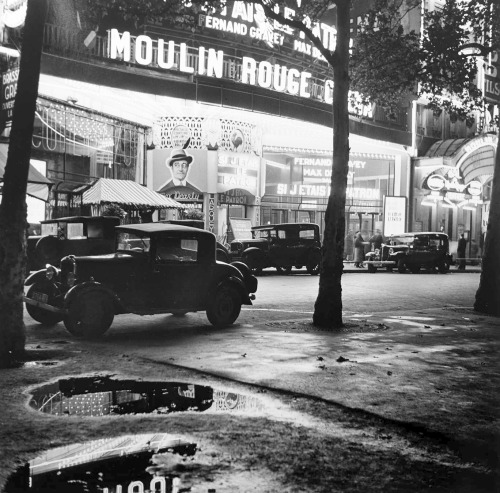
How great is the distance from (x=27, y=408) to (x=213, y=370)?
224 centimetres

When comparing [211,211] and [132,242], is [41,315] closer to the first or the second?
[132,242]

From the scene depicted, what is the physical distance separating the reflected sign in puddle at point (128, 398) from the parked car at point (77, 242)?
31.0 ft

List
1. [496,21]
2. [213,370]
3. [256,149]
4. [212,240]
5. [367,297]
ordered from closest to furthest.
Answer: [213,370], [212,240], [496,21], [367,297], [256,149]

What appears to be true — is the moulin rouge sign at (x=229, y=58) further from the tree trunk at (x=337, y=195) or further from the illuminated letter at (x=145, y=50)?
the tree trunk at (x=337, y=195)

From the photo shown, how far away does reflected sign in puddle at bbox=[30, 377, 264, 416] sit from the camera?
5.61m

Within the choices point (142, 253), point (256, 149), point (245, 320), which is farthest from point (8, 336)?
point (256, 149)

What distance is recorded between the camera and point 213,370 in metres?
7.23

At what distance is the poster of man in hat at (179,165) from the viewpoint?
92.5ft

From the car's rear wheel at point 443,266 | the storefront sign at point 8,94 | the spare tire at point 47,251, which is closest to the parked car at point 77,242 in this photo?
the spare tire at point 47,251

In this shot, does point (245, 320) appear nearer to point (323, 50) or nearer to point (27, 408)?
point (323, 50)

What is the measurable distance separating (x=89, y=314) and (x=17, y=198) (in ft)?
7.76

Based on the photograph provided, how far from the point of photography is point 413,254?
29359mm

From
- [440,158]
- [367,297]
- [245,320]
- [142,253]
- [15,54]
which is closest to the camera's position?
[142,253]

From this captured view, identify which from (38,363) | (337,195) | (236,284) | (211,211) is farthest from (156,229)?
(211,211)
